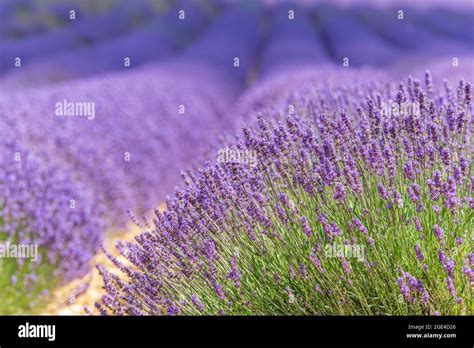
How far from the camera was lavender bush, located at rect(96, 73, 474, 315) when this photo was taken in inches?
63.5

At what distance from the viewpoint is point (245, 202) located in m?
1.78

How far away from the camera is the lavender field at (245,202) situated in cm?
165

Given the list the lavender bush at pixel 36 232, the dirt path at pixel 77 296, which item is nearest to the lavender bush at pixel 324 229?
the dirt path at pixel 77 296

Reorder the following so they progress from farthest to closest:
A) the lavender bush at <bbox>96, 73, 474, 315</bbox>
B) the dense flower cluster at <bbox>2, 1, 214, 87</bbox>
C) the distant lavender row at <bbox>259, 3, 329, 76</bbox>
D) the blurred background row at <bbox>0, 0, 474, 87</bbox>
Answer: the blurred background row at <bbox>0, 0, 474, 87</bbox> → the distant lavender row at <bbox>259, 3, 329, 76</bbox> → the dense flower cluster at <bbox>2, 1, 214, 87</bbox> → the lavender bush at <bbox>96, 73, 474, 315</bbox>

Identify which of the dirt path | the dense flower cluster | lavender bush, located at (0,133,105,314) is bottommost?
the dirt path

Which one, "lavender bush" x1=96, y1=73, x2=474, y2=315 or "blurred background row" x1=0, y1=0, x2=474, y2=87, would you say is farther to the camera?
"blurred background row" x1=0, y1=0, x2=474, y2=87

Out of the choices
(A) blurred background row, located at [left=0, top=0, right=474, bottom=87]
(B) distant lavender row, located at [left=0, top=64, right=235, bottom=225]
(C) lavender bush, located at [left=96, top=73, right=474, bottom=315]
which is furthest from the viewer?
(A) blurred background row, located at [left=0, top=0, right=474, bottom=87]

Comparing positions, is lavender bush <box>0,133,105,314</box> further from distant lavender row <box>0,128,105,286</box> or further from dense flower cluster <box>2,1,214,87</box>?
dense flower cluster <box>2,1,214,87</box>

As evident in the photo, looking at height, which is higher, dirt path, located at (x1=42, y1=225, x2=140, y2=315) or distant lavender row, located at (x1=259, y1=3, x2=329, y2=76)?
distant lavender row, located at (x1=259, y1=3, x2=329, y2=76)

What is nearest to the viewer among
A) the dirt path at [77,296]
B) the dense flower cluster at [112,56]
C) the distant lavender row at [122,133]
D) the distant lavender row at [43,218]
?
the dirt path at [77,296]

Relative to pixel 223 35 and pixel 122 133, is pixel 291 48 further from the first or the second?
pixel 122 133

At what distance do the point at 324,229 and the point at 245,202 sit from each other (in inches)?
11.3

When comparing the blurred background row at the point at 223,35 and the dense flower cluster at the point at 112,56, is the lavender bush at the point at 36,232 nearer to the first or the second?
the dense flower cluster at the point at 112,56

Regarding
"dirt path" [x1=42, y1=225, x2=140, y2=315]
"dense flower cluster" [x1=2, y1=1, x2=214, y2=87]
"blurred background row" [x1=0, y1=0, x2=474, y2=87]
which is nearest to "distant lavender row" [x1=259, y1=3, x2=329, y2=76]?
"blurred background row" [x1=0, y1=0, x2=474, y2=87]
